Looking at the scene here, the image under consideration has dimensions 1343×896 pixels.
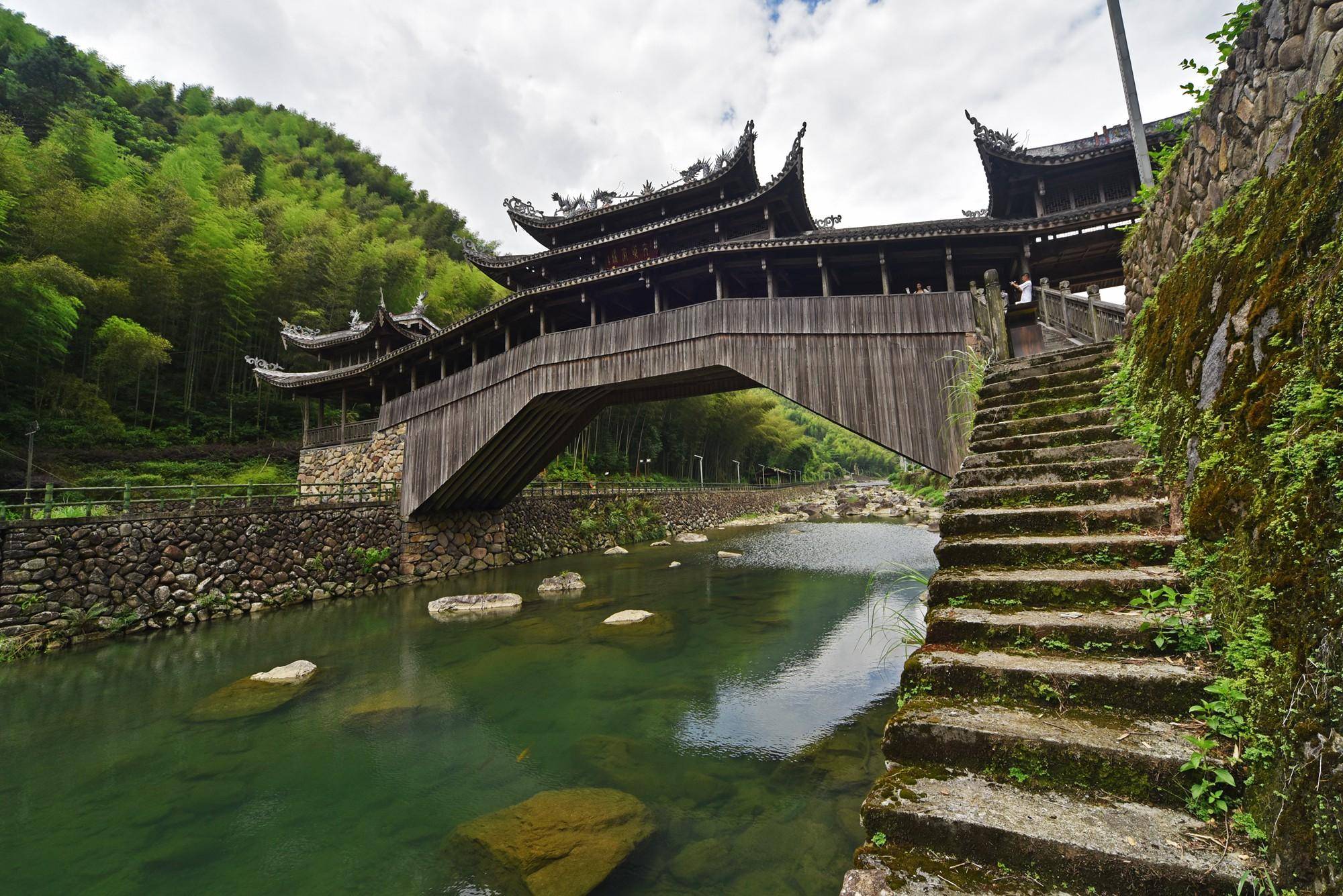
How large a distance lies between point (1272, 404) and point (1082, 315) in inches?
199

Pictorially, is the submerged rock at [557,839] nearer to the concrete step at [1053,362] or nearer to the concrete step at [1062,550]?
the concrete step at [1062,550]

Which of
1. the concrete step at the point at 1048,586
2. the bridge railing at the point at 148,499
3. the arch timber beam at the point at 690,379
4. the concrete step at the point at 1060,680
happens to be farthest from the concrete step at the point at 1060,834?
the bridge railing at the point at 148,499

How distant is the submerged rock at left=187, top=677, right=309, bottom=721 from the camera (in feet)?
20.0

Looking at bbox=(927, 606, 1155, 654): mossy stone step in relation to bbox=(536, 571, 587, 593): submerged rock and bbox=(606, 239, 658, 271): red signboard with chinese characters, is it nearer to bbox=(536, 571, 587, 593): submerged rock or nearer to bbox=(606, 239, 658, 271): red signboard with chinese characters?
bbox=(536, 571, 587, 593): submerged rock

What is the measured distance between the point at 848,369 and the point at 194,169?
3040 cm

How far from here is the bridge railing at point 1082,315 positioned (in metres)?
5.38

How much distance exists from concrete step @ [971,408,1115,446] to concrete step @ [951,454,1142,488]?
556 millimetres

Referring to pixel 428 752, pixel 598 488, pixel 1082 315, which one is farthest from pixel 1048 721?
pixel 598 488

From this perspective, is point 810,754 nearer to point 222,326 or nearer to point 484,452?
point 484,452

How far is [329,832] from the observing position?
4.02 meters

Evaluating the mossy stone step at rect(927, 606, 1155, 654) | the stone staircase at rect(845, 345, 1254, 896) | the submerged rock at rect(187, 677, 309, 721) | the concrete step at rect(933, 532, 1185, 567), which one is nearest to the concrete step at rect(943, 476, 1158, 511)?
the stone staircase at rect(845, 345, 1254, 896)

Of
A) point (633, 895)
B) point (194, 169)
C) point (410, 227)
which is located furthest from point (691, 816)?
point (410, 227)

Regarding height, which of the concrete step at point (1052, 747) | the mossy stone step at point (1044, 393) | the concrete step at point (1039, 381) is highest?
the concrete step at point (1039, 381)

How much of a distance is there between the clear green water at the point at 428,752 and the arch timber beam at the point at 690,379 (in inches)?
150
